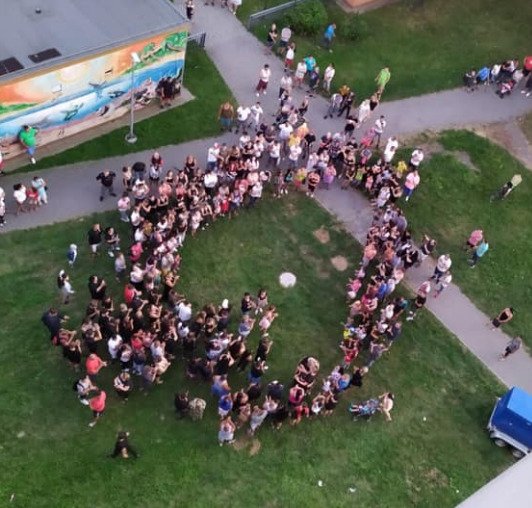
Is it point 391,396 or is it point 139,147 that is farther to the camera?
point 139,147

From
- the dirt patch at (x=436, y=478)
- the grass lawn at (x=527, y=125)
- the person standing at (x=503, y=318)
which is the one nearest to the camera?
the dirt patch at (x=436, y=478)

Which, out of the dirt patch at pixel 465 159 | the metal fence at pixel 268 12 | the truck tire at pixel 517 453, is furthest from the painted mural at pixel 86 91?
the truck tire at pixel 517 453

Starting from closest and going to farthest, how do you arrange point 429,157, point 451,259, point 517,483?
1. point 517,483
2. point 451,259
3. point 429,157

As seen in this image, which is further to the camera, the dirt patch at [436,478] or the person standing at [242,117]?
the person standing at [242,117]

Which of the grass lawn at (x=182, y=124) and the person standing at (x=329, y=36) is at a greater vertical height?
the person standing at (x=329, y=36)

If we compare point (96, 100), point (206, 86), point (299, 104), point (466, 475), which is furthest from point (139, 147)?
point (466, 475)

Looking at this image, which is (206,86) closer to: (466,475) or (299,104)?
(299,104)

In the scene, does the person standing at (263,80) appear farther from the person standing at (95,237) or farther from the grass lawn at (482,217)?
the person standing at (95,237)
